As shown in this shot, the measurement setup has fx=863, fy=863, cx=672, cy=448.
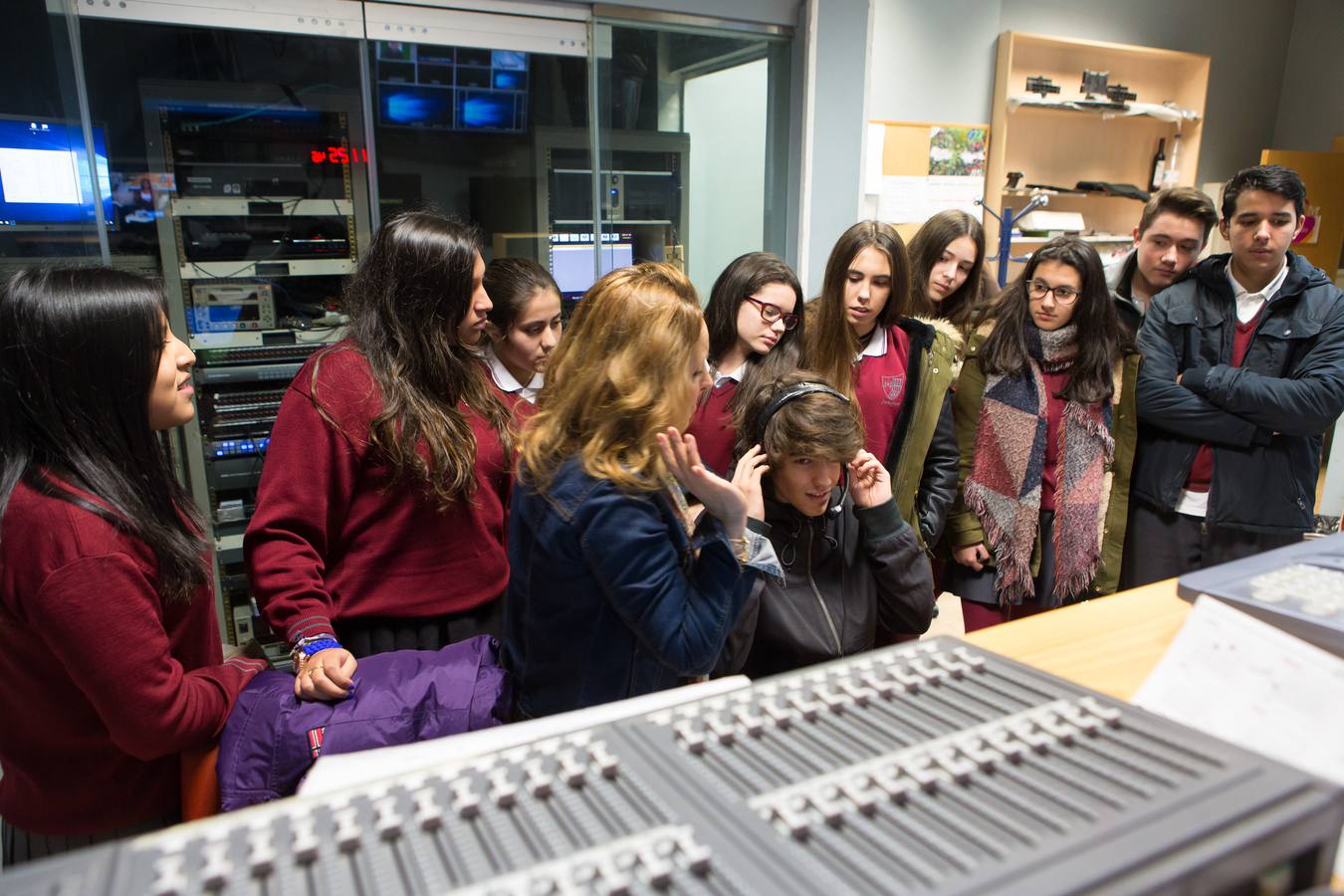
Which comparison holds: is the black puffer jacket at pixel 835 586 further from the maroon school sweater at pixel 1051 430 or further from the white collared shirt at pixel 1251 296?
the white collared shirt at pixel 1251 296

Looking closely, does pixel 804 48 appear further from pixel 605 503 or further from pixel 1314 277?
pixel 605 503

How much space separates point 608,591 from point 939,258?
1873mm

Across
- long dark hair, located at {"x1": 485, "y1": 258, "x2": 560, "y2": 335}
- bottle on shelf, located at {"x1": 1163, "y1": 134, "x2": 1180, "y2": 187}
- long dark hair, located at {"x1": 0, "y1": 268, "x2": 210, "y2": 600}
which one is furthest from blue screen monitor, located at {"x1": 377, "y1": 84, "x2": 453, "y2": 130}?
bottle on shelf, located at {"x1": 1163, "y1": 134, "x2": 1180, "y2": 187}

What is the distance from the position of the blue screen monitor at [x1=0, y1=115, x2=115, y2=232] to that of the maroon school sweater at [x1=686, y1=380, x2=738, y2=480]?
6.47 ft

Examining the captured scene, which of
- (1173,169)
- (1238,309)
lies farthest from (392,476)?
(1173,169)

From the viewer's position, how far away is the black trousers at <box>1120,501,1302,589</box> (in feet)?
7.14

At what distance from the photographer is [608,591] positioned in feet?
3.63

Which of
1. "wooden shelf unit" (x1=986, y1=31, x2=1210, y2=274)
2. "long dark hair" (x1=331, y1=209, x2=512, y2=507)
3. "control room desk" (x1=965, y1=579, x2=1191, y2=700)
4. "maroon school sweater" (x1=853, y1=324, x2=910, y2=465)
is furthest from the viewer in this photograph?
"wooden shelf unit" (x1=986, y1=31, x2=1210, y2=274)

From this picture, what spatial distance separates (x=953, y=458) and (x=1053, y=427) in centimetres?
25

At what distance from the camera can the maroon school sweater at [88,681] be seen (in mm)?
1039

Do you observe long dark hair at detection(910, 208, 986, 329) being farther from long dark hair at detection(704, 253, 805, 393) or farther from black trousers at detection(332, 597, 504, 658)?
black trousers at detection(332, 597, 504, 658)

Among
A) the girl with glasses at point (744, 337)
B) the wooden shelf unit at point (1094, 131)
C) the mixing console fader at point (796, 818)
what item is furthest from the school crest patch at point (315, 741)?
the wooden shelf unit at point (1094, 131)

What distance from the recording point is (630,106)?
134 inches

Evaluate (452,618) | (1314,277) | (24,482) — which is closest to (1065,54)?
(1314,277)
